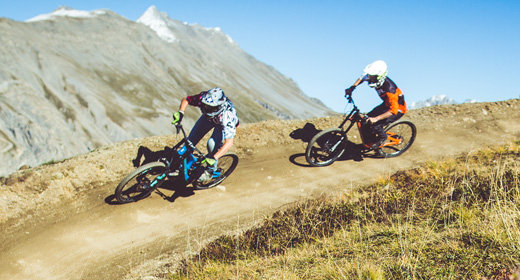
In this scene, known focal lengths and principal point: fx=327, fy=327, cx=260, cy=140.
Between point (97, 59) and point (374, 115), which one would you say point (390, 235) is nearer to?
point (374, 115)

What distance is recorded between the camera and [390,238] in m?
5.60

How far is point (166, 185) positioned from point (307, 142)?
5.99 meters

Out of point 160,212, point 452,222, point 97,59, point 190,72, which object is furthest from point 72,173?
point 190,72

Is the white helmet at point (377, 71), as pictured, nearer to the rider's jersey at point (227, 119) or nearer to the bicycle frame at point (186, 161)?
the rider's jersey at point (227, 119)

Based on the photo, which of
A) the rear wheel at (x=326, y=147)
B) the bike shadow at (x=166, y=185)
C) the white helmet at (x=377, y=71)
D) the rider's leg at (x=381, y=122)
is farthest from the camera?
the rider's leg at (x=381, y=122)

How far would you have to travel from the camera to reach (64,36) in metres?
134

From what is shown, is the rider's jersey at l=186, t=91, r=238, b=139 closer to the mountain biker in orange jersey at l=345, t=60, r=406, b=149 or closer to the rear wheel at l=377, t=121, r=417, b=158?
the mountain biker in orange jersey at l=345, t=60, r=406, b=149

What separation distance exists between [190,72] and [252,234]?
621ft

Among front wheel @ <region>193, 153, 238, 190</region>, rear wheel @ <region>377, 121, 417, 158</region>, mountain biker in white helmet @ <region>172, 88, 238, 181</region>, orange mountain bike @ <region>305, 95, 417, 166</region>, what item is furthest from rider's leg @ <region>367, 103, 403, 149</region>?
mountain biker in white helmet @ <region>172, 88, 238, 181</region>

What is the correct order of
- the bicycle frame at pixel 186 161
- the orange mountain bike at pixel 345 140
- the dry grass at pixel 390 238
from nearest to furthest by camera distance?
the dry grass at pixel 390 238
the bicycle frame at pixel 186 161
the orange mountain bike at pixel 345 140

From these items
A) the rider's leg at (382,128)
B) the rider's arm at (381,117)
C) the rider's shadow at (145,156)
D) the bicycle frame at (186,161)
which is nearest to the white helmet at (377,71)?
the rider's arm at (381,117)

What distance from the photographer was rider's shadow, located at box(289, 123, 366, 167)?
11.7 metres

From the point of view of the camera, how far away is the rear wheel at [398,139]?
38.5ft

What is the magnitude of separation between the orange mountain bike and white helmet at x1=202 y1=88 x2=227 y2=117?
11.9 feet
